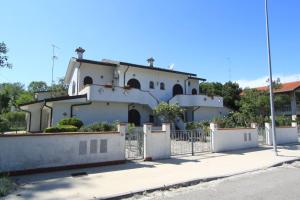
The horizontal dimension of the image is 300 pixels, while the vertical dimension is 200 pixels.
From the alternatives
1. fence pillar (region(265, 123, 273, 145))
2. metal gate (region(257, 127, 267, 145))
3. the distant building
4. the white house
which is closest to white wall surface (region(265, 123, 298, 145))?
fence pillar (region(265, 123, 273, 145))

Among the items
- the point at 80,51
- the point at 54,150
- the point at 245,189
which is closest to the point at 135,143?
the point at 54,150

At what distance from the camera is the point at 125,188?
7.28 m

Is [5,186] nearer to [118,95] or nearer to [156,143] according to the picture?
[156,143]

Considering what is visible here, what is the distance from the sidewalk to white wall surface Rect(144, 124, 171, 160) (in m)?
0.54

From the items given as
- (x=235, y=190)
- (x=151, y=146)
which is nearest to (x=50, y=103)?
(x=151, y=146)

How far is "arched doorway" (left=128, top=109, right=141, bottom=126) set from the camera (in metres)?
25.8

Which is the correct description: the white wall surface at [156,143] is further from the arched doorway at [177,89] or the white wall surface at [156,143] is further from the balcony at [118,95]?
the arched doorway at [177,89]

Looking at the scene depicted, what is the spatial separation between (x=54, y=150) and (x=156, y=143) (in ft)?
15.0

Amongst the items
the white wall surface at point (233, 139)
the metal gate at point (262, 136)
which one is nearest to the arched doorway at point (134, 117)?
the metal gate at point (262, 136)

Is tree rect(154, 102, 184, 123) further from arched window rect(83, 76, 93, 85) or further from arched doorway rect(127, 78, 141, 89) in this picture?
arched window rect(83, 76, 93, 85)

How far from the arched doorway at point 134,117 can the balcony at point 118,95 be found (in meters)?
1.84

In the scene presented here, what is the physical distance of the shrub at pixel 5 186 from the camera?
671cm

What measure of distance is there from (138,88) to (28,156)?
1783cm

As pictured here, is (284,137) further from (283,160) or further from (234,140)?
(283,160)
